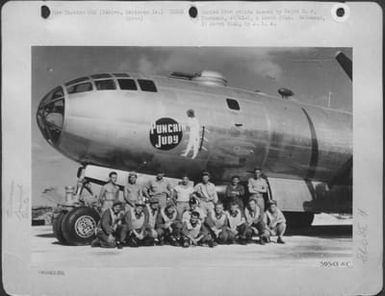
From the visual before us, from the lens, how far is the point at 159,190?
2.29m

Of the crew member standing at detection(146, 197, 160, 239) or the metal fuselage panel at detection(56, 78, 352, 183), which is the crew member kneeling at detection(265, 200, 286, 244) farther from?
the crew member standing at detection(146, 197, 160, 239)

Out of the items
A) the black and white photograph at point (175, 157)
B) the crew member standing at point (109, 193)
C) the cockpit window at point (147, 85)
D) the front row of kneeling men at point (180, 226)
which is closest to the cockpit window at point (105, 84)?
the black and white photograph at point (175, 157)

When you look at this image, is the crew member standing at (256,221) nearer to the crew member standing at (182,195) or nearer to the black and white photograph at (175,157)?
the black and white photograph at (175,157)

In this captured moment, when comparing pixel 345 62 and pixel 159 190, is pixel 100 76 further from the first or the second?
pixel 345 62

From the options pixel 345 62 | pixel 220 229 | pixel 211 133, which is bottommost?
pixel 220 229

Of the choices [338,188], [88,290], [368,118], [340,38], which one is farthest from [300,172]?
[88,290]

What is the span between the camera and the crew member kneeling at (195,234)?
7.39 feet

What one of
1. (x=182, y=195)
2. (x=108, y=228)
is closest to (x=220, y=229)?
(x=182, y=195)

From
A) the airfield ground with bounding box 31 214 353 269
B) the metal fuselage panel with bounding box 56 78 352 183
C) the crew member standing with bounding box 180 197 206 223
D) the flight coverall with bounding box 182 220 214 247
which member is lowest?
the airfield ground with bounding box 31 214 353 269

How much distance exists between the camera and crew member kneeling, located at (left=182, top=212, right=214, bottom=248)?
225 centimetres

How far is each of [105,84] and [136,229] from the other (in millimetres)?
641

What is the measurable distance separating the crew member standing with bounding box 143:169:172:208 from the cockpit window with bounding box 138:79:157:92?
1.26ft

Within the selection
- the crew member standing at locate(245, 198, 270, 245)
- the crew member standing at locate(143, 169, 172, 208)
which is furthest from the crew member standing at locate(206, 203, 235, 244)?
the crew member standing at locate(143, 169, 172, 208)

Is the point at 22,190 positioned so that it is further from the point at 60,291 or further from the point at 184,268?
the point at 184,268
